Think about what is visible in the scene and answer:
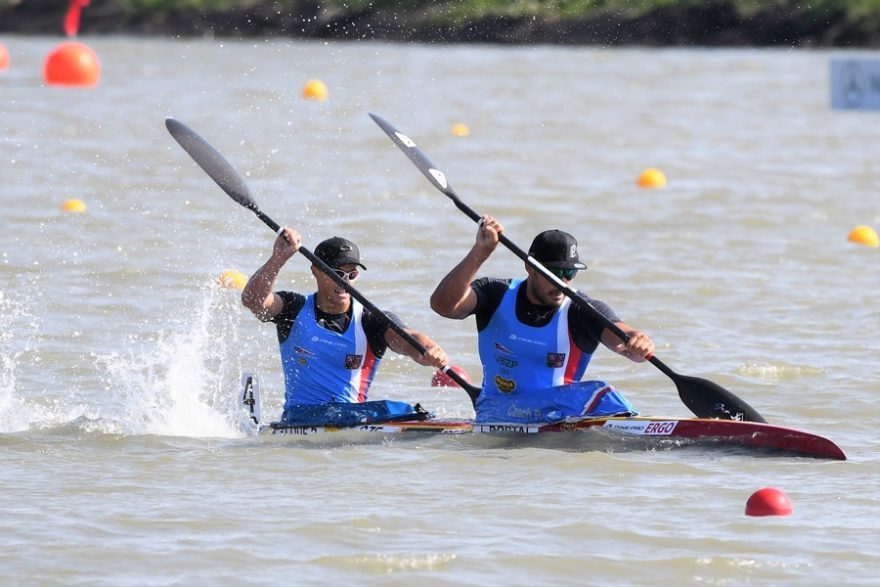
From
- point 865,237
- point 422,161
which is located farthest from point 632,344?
point 865,237

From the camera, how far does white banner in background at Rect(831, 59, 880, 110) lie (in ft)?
34.4

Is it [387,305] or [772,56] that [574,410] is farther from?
[772,56]

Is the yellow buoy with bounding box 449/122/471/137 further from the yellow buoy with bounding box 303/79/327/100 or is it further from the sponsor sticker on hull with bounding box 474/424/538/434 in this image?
the sponsor sticker on hull with bounding box 474/424/538/434

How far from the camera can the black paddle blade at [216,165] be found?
9156mm

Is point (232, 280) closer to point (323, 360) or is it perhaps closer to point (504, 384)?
point (323, 360)

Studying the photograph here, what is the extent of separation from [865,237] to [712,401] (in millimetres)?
6929

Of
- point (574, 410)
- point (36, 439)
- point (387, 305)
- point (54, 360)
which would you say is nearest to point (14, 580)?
point (36, 439)

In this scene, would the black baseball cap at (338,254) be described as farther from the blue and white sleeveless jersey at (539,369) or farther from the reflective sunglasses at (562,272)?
the reflective sunglasses at (562,272)

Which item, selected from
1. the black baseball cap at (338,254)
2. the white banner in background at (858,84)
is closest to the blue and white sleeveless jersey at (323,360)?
the black baseball cap at (338,254)

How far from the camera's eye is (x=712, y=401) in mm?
8352

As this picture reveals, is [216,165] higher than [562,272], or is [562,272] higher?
[216,165]

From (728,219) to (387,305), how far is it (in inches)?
200

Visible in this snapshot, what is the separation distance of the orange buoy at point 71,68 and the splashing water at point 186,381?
49.0 ft

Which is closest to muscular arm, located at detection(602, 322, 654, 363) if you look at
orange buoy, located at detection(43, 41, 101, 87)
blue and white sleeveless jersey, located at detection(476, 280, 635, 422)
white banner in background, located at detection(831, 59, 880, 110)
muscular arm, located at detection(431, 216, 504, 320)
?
blue and white sleeveless jersey, located at detection(476, 280, 635, 422)
